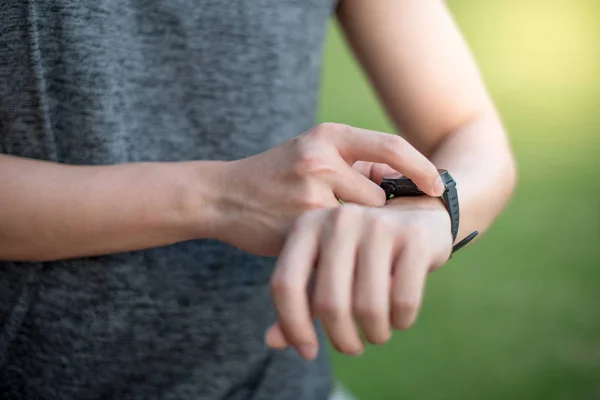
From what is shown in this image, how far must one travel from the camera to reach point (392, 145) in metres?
0.55

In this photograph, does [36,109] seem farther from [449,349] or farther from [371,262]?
[449,349]

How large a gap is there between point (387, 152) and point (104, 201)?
0.89 feet

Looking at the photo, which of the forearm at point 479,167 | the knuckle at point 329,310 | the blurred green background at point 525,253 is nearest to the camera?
the knuckle at point 329,310

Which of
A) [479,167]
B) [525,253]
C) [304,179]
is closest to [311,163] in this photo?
[304,179]

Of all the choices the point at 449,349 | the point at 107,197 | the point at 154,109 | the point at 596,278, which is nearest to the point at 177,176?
the point at 107,197

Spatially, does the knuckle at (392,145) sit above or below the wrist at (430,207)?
above

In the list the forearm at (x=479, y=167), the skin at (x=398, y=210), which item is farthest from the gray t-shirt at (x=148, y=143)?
the forearm at (x=479, y=167)

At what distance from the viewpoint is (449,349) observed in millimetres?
2344

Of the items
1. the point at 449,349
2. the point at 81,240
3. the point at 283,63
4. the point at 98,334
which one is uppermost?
the point at 283,63

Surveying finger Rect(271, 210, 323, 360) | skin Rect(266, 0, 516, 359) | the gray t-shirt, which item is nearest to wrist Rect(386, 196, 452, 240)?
skin Rect(266, 0, 516, 359)

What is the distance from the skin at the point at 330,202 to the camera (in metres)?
0.50

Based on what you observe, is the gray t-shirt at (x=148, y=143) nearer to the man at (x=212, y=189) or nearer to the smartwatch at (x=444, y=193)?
the man at (x=212, y=189)

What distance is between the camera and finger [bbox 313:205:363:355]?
1.61 ft

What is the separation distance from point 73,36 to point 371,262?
0.41 meters
